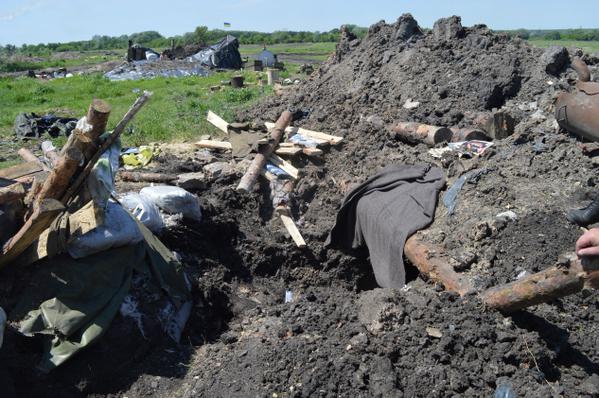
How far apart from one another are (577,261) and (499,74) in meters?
6.48

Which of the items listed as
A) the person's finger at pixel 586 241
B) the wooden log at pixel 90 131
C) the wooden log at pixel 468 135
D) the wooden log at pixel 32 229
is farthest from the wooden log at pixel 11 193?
the wooden log at pixel 468 135

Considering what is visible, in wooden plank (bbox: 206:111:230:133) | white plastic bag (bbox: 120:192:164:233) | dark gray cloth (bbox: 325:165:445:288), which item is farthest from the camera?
wooden plank (bbox: 206:111:230:133)

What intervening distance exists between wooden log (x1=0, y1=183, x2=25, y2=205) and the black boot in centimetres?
496

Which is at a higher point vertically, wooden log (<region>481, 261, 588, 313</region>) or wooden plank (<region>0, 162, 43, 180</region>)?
wooden plank (<region>0, 162, 43, 180</region>)

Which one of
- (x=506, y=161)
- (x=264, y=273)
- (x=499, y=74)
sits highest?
(x=499, y=74)

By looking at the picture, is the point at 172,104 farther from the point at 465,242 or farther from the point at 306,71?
the point at 465,242

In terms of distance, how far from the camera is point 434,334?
13.0ft

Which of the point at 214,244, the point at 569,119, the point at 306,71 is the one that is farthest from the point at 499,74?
the point at 306,71

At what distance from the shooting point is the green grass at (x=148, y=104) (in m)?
10.5

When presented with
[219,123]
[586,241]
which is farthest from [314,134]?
[586,241]

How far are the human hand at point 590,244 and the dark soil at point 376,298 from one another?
0.99 meters

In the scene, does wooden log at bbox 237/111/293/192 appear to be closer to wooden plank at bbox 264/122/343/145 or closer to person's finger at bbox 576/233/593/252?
wooden plank at bbox 264/122/343/145

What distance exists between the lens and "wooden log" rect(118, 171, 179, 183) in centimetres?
746

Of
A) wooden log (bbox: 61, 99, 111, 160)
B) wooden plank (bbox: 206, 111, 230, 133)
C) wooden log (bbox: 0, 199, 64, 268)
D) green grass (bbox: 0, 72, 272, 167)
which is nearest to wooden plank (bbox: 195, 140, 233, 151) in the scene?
wooden plank (bbox: 206, 111, 230, 133)
